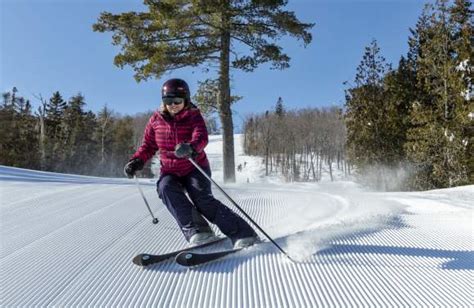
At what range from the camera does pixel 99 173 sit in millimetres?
39406

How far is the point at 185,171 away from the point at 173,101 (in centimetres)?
56

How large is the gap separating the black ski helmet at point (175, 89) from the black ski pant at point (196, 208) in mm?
620

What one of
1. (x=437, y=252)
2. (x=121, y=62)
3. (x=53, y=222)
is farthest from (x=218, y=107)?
(x=437, y=252)

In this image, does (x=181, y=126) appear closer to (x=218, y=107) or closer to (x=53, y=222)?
(x=53, y=222)

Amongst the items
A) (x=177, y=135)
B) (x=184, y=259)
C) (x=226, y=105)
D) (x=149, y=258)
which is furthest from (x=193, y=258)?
(x=226, y=105)

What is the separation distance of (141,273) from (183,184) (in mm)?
908

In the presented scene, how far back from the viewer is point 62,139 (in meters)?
37.8

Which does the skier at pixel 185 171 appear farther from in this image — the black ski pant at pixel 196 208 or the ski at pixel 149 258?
the ski at pixel 149 258

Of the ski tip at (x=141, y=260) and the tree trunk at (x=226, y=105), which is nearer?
the ski tip at (x=141, y=260)

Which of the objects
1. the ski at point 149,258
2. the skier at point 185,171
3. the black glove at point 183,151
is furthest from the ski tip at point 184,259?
the black glove at point 183,151

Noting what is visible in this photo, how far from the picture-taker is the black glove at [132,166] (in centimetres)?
309

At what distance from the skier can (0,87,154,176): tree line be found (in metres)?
31.4


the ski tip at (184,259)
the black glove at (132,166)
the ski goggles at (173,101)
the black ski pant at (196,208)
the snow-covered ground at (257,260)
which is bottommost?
the snow-covered ground at (257,260)

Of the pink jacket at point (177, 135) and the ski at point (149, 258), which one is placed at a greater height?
the pink jacket at point (177, 135)
